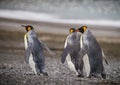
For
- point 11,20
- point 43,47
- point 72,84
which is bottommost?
point 72,84

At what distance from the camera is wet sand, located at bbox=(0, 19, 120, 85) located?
10.7ft

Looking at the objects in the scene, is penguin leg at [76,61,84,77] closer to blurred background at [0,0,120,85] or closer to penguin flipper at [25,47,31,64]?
blurred background at [0,0,120,85]

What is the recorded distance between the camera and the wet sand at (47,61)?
10.7 feet

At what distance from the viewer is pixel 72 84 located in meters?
3.24

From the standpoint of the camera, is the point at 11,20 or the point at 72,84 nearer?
the point at 72,84

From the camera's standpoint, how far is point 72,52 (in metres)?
3.32

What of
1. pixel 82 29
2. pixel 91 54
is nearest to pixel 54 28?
pixel 82 29

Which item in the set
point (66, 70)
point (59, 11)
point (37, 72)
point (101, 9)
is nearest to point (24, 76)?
point (37, 72)

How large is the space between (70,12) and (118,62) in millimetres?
600

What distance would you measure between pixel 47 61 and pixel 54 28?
0.98 ft

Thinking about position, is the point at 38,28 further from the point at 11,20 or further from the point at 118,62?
the point at 118,62

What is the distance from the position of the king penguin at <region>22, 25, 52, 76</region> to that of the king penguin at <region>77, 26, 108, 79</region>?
1.00ft

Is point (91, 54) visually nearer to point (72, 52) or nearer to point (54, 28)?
point (72, 52)

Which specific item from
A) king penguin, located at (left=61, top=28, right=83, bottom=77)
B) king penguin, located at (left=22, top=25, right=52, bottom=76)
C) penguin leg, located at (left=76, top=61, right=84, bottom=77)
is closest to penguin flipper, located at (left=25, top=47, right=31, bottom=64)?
king penguin, located at (left=22, top=25, right=52, bottom=76)
